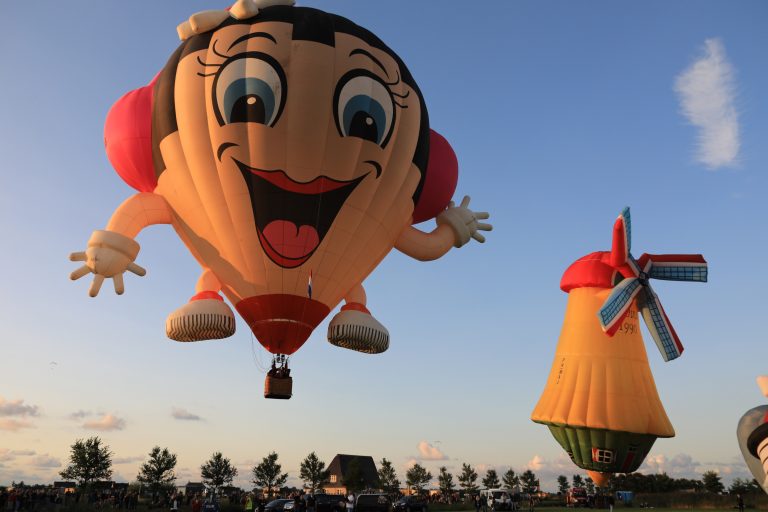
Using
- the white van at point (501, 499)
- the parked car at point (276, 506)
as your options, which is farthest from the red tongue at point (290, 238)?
the white van at point (501, 499)

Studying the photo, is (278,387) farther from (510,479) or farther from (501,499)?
(510,479)

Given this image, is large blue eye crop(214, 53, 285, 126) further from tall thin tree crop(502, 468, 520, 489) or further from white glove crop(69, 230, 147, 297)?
tall thin tree crop(502, 468, 520, 489)

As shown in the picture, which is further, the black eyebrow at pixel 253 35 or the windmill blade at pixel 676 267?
the windmill blade at pixel 676 267

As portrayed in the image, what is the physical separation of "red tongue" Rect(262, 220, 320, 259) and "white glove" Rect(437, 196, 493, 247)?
14.7 feet

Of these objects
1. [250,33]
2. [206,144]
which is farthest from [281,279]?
[250,33]

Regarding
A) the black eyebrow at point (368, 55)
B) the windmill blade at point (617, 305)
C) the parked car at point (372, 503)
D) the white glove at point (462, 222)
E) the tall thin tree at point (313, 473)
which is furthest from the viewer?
the tall thin tree at point (313, 473)

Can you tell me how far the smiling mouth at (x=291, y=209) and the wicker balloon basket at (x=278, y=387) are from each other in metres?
2.74

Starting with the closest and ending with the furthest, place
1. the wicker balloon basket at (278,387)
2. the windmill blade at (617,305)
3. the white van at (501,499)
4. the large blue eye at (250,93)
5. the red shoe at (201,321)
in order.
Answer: the large blue eye at (250,93), the red shoe at (201,321), the wicker balloon basket at (278,387), the windmill blade at (617,305), the white van at (501,499)

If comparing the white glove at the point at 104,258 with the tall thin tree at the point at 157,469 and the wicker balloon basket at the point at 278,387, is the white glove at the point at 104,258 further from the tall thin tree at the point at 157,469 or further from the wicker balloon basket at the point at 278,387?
the tall thin tree at the point at 157,469

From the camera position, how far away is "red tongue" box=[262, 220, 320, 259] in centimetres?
1420

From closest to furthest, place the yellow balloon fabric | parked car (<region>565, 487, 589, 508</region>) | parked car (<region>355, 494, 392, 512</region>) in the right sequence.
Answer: the yellow balloon fabric, parked car (<region>355, 494, 392, 512</region>), parked car (<region>565, 487, 589, 508</region>)

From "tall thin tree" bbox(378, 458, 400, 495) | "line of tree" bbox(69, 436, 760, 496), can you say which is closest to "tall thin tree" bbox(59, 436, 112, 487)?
"line of tree" bbox(69, 436, 760, 496)

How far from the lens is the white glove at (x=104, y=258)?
45.4 feet

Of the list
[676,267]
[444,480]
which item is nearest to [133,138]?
[676,267]
